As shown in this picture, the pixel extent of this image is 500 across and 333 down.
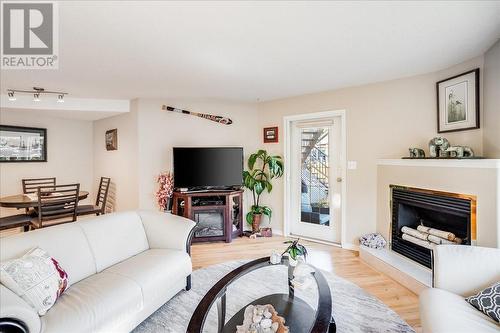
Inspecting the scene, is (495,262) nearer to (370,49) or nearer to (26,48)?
(370,49)

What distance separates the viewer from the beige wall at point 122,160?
4.26 meters

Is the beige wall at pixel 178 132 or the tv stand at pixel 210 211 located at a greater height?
the beige wall at pixel 178 132

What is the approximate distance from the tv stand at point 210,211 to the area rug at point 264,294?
1033 mm

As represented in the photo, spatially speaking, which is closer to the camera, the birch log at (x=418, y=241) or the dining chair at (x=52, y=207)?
the birch log at (x=418, y=241)

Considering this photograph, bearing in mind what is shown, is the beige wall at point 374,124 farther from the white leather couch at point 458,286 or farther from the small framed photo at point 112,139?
the small framed photo at point 112,139

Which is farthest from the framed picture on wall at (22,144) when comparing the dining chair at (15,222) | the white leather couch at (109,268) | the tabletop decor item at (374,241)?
the tabletop decor item at (374,241)

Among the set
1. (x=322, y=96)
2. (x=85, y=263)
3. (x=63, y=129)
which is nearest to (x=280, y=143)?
(x=322, y=96)

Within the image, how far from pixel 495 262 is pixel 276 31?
225 centimetres

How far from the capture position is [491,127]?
2.34 meters

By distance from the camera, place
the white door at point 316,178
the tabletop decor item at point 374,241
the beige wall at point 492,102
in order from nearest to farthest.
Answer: the beige wall at point 492,102 → the tabletop decor item at point 374,241 → the white door at point 316,178

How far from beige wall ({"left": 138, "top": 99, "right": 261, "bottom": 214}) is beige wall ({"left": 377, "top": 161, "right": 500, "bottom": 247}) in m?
2.33

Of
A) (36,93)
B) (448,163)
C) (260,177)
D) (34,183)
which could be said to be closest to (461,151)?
(448,163)

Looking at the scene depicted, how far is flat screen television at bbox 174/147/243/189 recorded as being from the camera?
3916 millimetres

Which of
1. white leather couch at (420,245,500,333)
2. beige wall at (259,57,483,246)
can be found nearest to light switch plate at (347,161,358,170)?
beige wall at (259,57,483,246)
